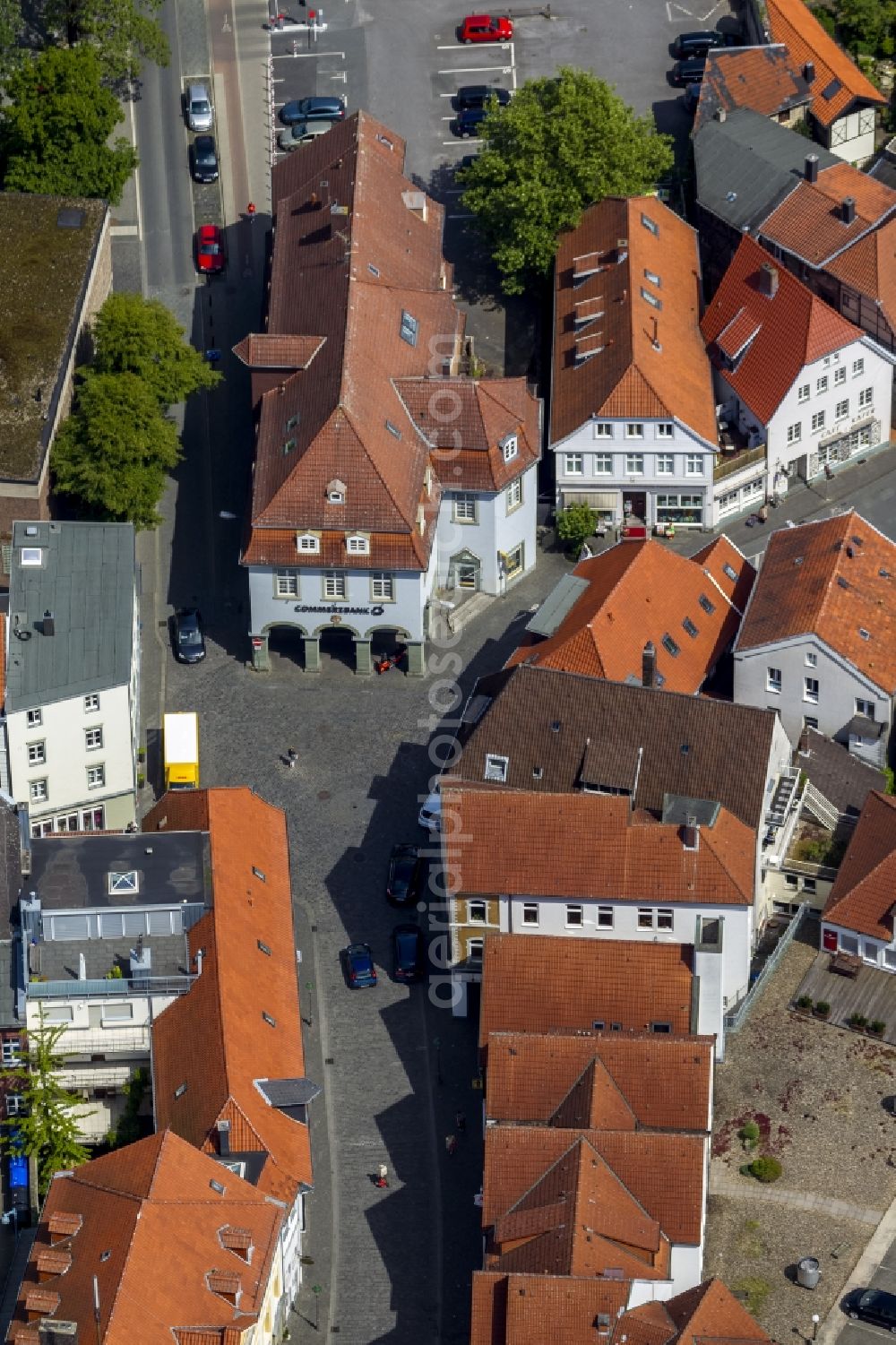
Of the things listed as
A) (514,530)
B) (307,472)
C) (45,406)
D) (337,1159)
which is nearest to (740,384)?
(514,530)

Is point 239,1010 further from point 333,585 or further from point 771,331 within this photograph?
point 771,331

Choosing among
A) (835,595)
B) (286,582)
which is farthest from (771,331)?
(286,582)

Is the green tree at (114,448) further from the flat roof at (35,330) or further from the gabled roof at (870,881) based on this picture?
the gabled roof at (870,881)

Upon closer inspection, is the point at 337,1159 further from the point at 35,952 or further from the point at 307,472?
the point at 307,472

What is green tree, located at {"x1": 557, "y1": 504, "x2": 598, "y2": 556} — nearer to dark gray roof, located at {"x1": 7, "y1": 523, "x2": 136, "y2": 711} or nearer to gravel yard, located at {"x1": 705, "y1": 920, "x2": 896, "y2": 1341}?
dark gray roof, located at {"x1": 7, "y1": 523, "x2": 136, "y2": 711}

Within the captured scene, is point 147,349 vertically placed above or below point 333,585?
above

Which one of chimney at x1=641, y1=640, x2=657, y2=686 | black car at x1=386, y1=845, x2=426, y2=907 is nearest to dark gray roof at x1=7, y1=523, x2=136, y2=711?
black car at x1=386, y1=845, x2=426, y2=907
